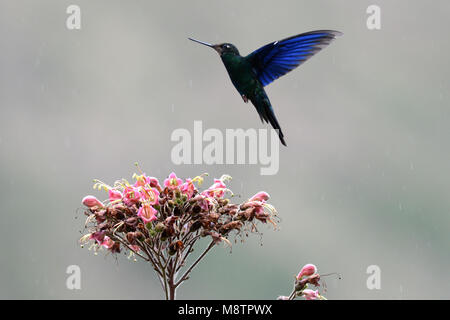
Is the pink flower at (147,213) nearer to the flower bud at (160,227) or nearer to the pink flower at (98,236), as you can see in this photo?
the flower bud at (160,227)

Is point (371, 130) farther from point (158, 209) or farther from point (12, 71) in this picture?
point (158, 209)

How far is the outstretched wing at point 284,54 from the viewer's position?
9977 millimetres

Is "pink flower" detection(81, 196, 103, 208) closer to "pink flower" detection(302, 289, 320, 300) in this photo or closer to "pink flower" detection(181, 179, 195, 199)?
"pink flower" detection(181, 179, 195, 199)

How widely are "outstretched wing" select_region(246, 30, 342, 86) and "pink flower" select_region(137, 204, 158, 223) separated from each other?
3.21 meters

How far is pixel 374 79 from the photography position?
143 metres

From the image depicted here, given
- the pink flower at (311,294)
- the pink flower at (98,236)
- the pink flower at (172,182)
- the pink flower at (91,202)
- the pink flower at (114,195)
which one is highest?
the pink flower at (172,182)

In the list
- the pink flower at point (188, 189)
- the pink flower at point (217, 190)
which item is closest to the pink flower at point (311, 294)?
the pink flower at point (217, 190)

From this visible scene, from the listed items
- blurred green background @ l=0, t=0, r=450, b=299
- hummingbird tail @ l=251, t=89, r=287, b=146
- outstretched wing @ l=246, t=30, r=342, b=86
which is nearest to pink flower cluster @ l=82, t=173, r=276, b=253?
hummingbird tail @ l=251, t=89, r=287, b=146

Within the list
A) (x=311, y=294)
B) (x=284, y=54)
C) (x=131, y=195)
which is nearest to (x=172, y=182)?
(x=131, y=195)

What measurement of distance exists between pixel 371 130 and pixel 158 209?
11866 centimetres

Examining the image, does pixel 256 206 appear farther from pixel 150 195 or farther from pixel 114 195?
pixel 114 195

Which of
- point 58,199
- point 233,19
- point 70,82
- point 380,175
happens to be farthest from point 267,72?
point 233,19

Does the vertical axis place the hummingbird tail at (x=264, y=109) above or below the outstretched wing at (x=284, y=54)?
below

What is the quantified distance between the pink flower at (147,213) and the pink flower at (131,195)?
98mm
